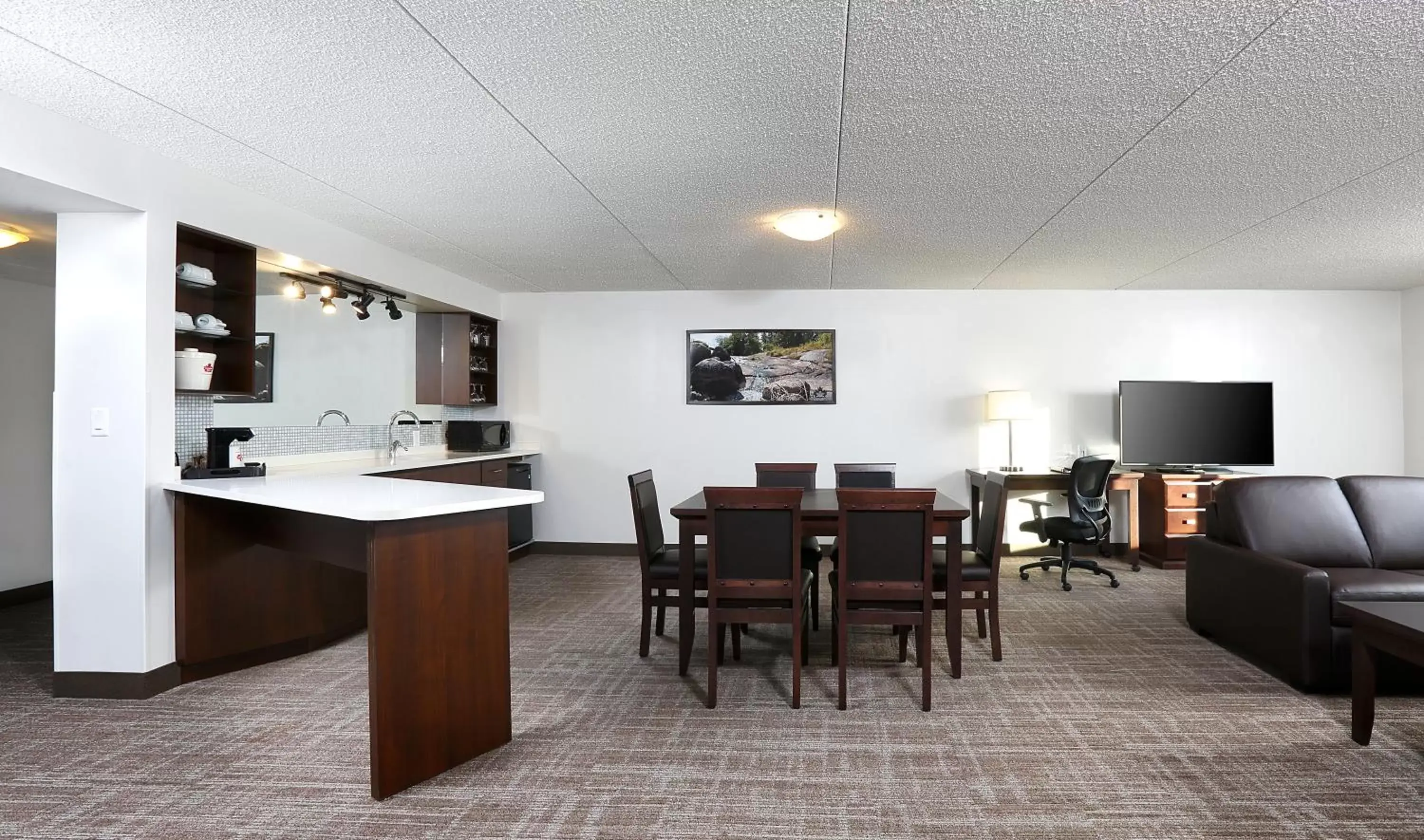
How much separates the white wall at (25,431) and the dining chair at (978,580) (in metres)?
5.78

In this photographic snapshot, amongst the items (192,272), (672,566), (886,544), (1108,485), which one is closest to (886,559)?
(886,544)

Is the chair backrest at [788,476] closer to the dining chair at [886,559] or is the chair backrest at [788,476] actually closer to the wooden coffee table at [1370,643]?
the dining chair at [886,559]

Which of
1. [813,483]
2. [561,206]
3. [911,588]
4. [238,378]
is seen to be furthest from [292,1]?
[813,483]

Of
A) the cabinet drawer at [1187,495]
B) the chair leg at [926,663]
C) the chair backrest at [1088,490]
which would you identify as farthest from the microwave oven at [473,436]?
the cabinet drawer at [1187,495]

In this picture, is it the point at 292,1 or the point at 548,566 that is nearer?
the point at 292,1

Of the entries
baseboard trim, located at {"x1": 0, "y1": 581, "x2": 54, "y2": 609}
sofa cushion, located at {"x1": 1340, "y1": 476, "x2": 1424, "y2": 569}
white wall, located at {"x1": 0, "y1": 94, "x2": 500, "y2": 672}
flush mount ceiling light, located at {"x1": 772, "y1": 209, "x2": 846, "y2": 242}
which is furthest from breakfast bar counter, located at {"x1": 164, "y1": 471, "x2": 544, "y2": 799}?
sofa cushion, located at {"x1": 1340, "y1": 476, "x2": 1424, "y2": 569}

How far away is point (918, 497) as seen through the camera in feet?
9.74

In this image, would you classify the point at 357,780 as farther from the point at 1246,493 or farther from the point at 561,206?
the point at 1246,493

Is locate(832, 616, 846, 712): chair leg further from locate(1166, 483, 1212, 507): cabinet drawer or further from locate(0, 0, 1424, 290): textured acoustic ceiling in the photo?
locate(1166, 483, 1212, 507): cabinet drawer

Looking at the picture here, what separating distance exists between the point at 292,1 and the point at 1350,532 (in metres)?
5.08

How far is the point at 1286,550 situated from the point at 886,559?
2.26 meters

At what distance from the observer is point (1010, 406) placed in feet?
19.6

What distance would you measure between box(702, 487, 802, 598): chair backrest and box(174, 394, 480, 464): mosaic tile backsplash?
8.45 ft

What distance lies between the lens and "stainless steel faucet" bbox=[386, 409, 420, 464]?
5.39m
